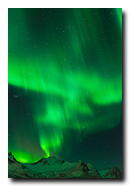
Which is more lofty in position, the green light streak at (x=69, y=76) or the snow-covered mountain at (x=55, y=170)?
the green light streak at (x=69, y=76)

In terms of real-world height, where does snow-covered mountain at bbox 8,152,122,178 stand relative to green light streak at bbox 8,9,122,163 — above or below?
below

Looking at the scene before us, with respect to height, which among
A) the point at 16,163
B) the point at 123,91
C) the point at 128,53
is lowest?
the point at 16,163

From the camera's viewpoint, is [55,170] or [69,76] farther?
[69,76]

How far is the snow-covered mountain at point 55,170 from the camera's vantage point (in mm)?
2572

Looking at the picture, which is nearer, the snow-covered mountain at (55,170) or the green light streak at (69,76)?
the snow-covered mountain at (55,170)

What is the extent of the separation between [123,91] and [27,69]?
1259 millimetres

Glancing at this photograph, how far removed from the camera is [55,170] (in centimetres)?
260

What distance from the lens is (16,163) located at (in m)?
2.61

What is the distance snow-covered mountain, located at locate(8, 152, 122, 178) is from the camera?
8.44 feet

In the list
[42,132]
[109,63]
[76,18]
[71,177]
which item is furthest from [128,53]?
[71,177]

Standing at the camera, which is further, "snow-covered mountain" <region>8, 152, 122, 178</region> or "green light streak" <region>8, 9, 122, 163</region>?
"green light streak" <region>8, 9, 122, 163</region>
